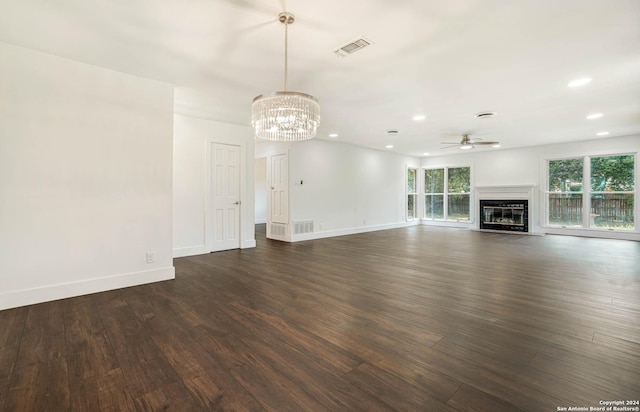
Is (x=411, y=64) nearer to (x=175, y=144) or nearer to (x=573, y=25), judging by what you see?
(x=573, y=25)

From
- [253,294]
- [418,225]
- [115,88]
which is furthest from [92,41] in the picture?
[418,225]

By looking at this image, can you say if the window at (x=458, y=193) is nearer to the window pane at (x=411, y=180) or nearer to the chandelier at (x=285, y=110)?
the window pane at (x=411, y=180)

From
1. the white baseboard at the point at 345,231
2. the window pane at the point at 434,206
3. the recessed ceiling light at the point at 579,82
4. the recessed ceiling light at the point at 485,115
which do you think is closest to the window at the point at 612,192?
the window pane at the point at 434,206

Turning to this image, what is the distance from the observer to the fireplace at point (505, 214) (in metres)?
8.49

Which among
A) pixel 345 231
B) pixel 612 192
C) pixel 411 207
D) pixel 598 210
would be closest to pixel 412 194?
pixel 411 207

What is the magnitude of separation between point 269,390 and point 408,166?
32.4ft

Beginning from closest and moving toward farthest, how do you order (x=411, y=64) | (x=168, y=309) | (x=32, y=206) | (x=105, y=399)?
(x=105, y=399)
(x=168, y=309)
(x=32, y=206)
(x=411, y=64)

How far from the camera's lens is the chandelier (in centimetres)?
255

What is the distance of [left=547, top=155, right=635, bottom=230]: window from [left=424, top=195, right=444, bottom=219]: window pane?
3123 millimetres

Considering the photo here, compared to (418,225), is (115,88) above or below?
above

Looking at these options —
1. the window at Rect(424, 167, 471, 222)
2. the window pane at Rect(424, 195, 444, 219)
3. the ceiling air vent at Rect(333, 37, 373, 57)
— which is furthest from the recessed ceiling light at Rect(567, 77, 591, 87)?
the window pane at Rect(424, 195, 444, 219)

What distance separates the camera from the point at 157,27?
2.55m

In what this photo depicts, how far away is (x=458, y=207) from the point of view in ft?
33.0

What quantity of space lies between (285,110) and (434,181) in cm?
940
